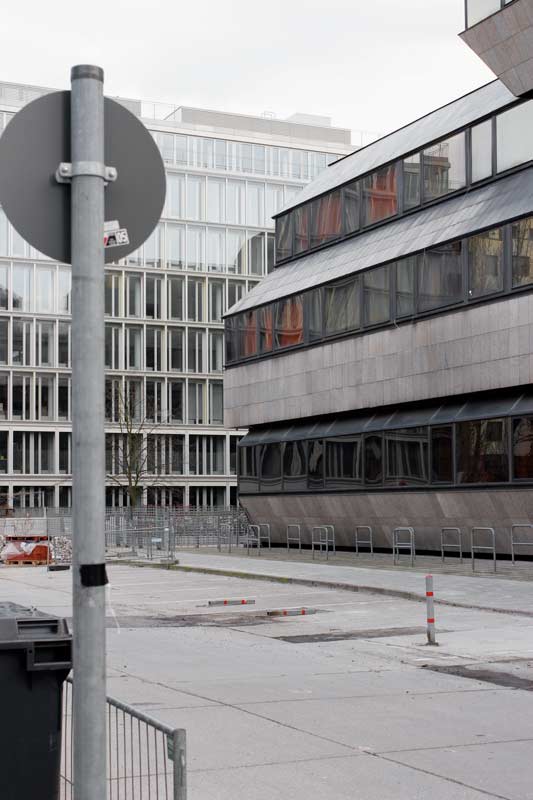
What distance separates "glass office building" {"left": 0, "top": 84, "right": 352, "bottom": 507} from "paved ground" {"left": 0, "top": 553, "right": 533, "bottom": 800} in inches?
2168

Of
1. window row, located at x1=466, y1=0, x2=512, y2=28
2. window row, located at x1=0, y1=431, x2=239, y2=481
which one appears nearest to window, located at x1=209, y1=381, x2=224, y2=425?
window row, located at x1=0, y1=431, x2=239, y2=481

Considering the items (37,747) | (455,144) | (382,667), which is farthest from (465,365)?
(37,747)

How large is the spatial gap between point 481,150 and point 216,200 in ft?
166

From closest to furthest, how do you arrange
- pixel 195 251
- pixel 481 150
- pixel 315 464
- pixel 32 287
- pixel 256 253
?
1. pixel 481 150
2. pixel 315 464
3. pixel 32 287
4. pixel 195 251
5. pixel 256 253

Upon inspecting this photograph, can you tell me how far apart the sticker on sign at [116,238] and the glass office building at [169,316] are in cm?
7028

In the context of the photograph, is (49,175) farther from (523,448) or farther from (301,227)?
(301,227)

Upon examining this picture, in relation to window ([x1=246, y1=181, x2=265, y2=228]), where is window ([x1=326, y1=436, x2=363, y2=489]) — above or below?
below

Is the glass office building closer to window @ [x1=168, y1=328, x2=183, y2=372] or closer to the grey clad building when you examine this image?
window @ [x1=168, y1=328, x2=183, y2=372]

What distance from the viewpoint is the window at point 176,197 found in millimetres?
82125

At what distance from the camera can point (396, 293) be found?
36219mm

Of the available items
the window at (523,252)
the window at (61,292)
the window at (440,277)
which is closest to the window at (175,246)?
the window at (61,292)

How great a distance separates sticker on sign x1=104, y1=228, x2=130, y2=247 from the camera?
14.8 feet

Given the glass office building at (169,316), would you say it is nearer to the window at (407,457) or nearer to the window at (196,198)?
the window at (196,198)

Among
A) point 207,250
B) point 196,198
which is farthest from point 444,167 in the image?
point 196,198
